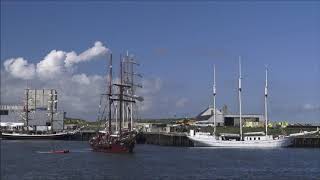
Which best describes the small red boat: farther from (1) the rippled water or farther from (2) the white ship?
(2) the white ship

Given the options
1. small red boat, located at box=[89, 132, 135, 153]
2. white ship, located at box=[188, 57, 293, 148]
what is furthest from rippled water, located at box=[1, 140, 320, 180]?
white ship, located at box=[188, 57, 293, 148]

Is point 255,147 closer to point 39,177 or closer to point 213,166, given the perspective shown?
point 213,166

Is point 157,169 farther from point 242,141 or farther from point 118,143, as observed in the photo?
point 242,141

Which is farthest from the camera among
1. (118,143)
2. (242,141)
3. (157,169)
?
(242,141)

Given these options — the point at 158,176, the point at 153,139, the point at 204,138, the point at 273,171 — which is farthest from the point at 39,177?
the point at 153,139

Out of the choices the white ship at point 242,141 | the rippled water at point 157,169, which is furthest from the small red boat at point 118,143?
the white ship at point 242,141

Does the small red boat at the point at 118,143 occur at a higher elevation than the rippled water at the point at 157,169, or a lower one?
higher

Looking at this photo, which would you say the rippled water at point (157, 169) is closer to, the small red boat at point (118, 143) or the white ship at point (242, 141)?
the small red boat at point (118, 143)

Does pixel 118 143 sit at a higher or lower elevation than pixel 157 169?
higher

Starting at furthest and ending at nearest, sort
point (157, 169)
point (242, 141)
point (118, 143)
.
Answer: point (242, 141), point (118, 143), point (157, 169)

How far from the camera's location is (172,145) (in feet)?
536

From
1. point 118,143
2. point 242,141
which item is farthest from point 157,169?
point 242,141

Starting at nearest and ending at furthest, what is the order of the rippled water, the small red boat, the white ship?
the rippled water
the small red boat
the white ship

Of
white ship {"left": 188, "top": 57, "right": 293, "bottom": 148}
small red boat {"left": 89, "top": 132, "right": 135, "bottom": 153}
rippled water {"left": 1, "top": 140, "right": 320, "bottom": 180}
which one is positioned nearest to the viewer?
rippled water {"left": 1, "top": 140, "right": 320, "bottom": 180}
